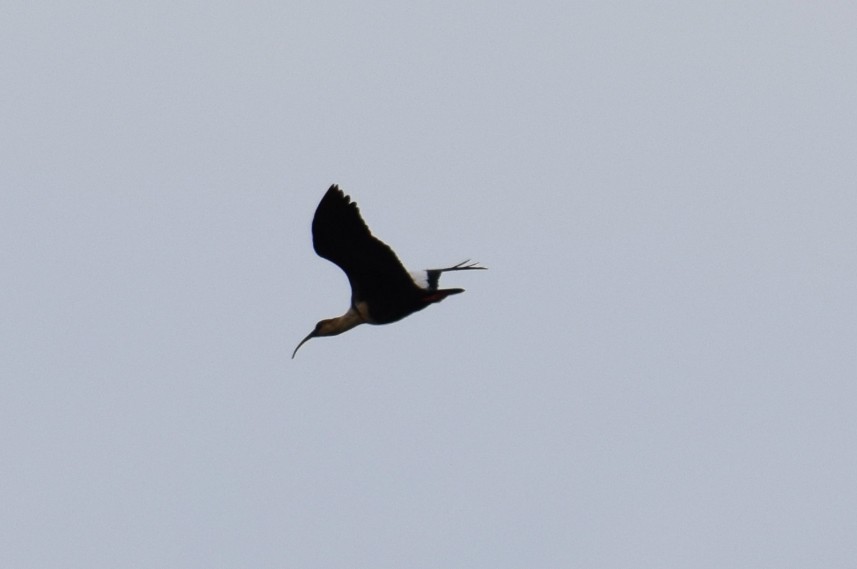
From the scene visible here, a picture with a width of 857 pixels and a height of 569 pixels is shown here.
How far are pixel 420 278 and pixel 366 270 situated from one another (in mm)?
1607

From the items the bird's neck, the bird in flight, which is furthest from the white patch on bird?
the bird's neck

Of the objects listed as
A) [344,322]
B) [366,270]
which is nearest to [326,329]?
[344,322]

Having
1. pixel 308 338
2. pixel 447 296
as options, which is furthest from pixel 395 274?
pixel 308 338

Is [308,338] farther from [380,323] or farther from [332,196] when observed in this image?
[332,196]

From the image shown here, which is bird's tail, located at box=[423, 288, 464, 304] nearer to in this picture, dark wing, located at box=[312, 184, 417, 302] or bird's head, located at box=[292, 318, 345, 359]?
dark wing, located at box=[312, 184, 417, 302]

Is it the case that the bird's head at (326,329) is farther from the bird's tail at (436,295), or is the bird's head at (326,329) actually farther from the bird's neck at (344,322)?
the bird's tail at (436,295)

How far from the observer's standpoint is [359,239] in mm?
24828

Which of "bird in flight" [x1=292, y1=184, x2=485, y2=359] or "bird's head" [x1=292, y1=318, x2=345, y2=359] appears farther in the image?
"bird's head" [x1=292, y1=318, x2=345, y2=359]

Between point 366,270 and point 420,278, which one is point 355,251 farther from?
point 420,278

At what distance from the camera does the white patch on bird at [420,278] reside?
1057 inches

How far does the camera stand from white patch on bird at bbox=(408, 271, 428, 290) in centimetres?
2686

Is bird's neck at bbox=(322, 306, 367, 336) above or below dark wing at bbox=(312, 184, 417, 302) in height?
below

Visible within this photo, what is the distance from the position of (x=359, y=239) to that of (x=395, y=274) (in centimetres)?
90

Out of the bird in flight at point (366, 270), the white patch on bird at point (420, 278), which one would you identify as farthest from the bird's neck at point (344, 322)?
the white patch on bird at point (420, 278)
